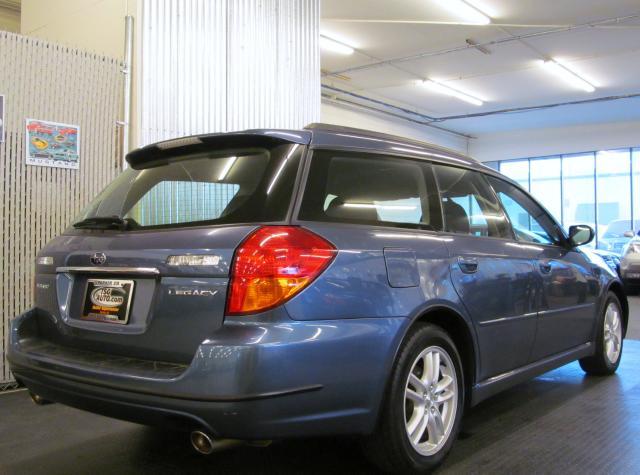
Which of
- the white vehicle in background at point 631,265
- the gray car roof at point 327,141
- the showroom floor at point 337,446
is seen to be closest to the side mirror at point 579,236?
the showroom floor at point 337,446

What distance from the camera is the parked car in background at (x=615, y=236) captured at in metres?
→ 18.8

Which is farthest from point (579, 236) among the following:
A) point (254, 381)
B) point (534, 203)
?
point (254, 381)

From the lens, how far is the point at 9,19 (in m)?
8.88

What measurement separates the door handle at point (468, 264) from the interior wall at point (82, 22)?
3857 mm

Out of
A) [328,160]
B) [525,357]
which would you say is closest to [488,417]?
[525,357]

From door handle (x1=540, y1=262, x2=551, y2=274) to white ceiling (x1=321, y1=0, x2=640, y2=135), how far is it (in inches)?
248

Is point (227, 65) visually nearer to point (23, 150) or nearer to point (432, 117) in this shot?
point (23, 150)

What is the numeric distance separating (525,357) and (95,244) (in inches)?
94.6

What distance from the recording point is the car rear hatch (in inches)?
82.0

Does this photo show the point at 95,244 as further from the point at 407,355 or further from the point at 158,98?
the point at 158,98

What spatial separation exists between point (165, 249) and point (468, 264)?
1.47 meters

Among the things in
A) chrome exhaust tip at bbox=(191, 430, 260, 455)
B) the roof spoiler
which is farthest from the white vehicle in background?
chrome exhaust tip at bbox=(191, 430, 260, 455)

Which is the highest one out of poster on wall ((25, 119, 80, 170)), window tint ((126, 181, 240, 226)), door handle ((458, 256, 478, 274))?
poster on wall ((25, 119, 80, 170))

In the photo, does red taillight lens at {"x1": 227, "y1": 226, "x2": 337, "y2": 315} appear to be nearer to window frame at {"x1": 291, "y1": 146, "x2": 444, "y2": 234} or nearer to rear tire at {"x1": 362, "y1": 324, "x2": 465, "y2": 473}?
window frame at {"x1": 291, "y1": 146, "x2": 444, "y2": 234}
